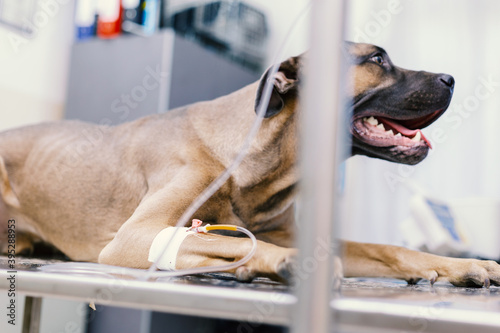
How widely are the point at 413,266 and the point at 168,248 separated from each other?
0.55 m

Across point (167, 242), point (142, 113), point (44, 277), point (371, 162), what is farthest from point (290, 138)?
point (371, 162)

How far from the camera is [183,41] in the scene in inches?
95.1

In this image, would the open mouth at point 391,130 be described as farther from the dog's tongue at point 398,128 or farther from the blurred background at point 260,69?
the blurred background at point 260,69

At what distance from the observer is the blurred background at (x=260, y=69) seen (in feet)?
7.34

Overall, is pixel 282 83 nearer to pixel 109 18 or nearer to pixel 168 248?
pixel 168 248

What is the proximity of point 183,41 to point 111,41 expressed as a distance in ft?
1.31

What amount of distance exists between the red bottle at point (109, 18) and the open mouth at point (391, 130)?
179 cm

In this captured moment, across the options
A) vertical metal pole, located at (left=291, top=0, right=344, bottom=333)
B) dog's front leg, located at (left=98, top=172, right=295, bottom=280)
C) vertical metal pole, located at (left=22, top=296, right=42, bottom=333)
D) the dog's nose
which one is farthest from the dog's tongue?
vertical metal pole, located at (left=22, top=296, right=42, bottom=333)

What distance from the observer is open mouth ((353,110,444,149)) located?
1.13 metres

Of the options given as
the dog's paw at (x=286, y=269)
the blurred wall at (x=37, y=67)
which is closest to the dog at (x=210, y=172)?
the dog's paw at (x=286, y=269)

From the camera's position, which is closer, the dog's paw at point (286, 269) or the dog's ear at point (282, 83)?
the dog's paw at point (286, 269)

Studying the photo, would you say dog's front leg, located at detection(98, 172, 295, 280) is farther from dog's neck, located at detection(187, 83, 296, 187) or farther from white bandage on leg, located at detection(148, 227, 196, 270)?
dog's neck, located at detection(187, 83, 296, 187)

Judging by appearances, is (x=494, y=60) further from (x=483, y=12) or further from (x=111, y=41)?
(x=111, y=41)

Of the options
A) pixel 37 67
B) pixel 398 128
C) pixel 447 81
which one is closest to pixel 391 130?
pixel 398 128
